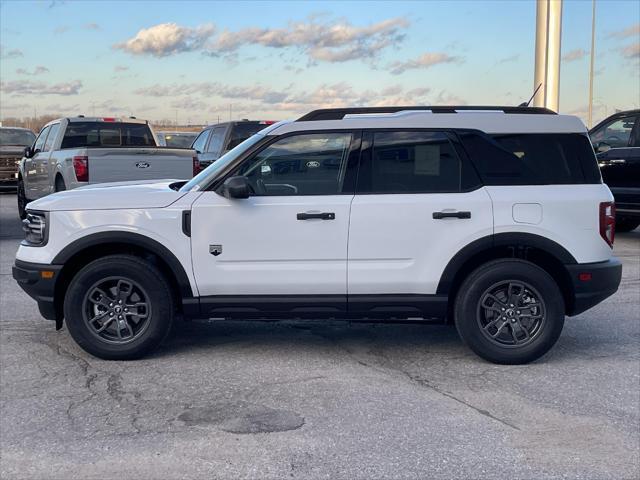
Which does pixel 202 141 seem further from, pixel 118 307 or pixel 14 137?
pixel 118 307

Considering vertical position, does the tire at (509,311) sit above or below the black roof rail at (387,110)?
below

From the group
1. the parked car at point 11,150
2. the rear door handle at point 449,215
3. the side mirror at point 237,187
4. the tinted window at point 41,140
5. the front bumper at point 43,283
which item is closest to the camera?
the side mirror at point 237,187

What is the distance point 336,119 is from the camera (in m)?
5.98

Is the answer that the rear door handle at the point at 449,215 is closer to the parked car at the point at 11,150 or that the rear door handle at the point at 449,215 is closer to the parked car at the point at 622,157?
the parked car at the point at 622,157

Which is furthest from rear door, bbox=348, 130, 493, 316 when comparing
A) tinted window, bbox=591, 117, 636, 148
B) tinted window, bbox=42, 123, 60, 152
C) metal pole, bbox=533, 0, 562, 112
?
metal pole, bbox=533, 0, 562, 112

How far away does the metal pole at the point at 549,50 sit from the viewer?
22797mm

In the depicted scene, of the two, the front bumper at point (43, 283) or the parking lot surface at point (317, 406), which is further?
the front bumper at point (43, 283)

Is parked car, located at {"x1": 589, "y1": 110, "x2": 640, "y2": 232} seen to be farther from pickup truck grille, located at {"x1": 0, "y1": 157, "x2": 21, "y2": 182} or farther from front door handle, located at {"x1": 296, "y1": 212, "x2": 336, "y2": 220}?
pickup truck grille, located at {"x1": 0, "y1": 157, "x2": 21, "y2": 182}

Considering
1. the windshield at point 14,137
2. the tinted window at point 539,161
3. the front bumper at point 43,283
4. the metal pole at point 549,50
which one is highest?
the metal pole at point 549,50

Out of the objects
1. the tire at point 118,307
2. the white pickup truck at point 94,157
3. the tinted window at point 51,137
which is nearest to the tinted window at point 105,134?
the white pickup truck at point 94,157

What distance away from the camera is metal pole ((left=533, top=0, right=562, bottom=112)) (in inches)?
898

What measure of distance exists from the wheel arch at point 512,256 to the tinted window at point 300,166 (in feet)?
3.47

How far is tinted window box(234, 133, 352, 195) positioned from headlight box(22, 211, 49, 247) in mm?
1515

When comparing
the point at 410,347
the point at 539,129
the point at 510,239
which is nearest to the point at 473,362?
the point at 410,347
